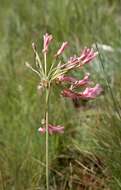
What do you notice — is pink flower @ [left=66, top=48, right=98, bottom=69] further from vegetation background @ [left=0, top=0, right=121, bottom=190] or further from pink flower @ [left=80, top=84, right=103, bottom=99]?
vegetation background @ [left=0, top=0, right=121, bottom=190]

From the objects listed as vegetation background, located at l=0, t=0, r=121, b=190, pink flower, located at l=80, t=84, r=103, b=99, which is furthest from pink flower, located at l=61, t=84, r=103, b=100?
vegetation background, located at l=0, t=0, r=121, b=190

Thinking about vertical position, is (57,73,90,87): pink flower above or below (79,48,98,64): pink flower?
below

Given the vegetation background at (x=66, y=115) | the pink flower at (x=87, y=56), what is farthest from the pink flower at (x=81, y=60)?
the vegetation background at (x=66, y=115)

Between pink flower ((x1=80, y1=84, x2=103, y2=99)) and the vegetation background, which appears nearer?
pink flower ((x1=80, y1=84, x2=103, y2=99))

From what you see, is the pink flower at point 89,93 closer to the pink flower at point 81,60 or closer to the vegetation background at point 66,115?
the pink flower at point 81,60

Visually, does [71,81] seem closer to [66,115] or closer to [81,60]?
[81,60]

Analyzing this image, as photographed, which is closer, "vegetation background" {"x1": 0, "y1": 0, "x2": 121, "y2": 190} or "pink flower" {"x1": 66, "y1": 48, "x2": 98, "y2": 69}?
"pink flower" {"x1": 66, "y1": 48, "x2": 98, "y2": 69}

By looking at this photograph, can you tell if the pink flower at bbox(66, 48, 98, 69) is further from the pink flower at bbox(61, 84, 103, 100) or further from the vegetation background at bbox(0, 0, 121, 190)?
the vegetation background at bbox(0, 0, 121, 190)

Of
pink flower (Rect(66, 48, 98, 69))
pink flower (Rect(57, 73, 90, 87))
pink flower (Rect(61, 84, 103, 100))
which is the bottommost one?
pink flower (Rect(61, 84, 103, 100))

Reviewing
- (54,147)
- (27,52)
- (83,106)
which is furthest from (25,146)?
(27,52)

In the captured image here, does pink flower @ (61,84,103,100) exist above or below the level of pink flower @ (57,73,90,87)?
below
